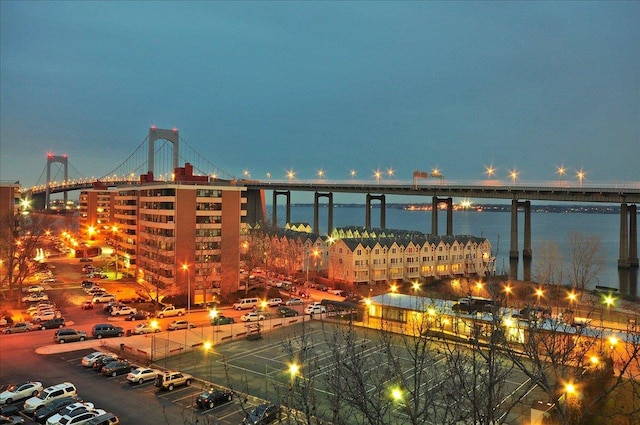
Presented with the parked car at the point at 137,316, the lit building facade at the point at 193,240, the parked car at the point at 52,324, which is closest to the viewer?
the parked car at the point at 52,324

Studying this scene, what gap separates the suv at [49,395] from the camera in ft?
57.1

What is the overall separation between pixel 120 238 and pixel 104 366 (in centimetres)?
3493

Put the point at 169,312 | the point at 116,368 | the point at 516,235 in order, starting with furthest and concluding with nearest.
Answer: the point at 516,235
the point at 169,312
the point at 116,368

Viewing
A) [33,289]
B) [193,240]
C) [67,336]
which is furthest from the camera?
[33,289]

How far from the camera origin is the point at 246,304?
35594 millimetres

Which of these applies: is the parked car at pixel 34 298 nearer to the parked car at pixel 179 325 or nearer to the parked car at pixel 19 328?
the parked car at pixel 19 328

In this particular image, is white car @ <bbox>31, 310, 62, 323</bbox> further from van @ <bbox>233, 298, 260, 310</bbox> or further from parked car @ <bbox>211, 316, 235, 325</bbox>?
van @ <bbox>233, 298, 260, 310</bbox>

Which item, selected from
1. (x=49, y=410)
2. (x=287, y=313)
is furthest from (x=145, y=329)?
(x=49, y=410)

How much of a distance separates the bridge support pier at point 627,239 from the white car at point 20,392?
66.0m

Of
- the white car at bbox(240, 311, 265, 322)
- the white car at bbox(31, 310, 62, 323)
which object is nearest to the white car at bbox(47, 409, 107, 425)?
the white car at bbox(240, 311, 265, 322)

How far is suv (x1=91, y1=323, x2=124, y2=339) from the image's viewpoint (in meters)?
27.1

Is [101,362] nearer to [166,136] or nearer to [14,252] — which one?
[14,252]

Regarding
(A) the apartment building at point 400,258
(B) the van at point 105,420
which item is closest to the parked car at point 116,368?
(B) the van at point 105,420

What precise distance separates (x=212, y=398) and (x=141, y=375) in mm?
4323
